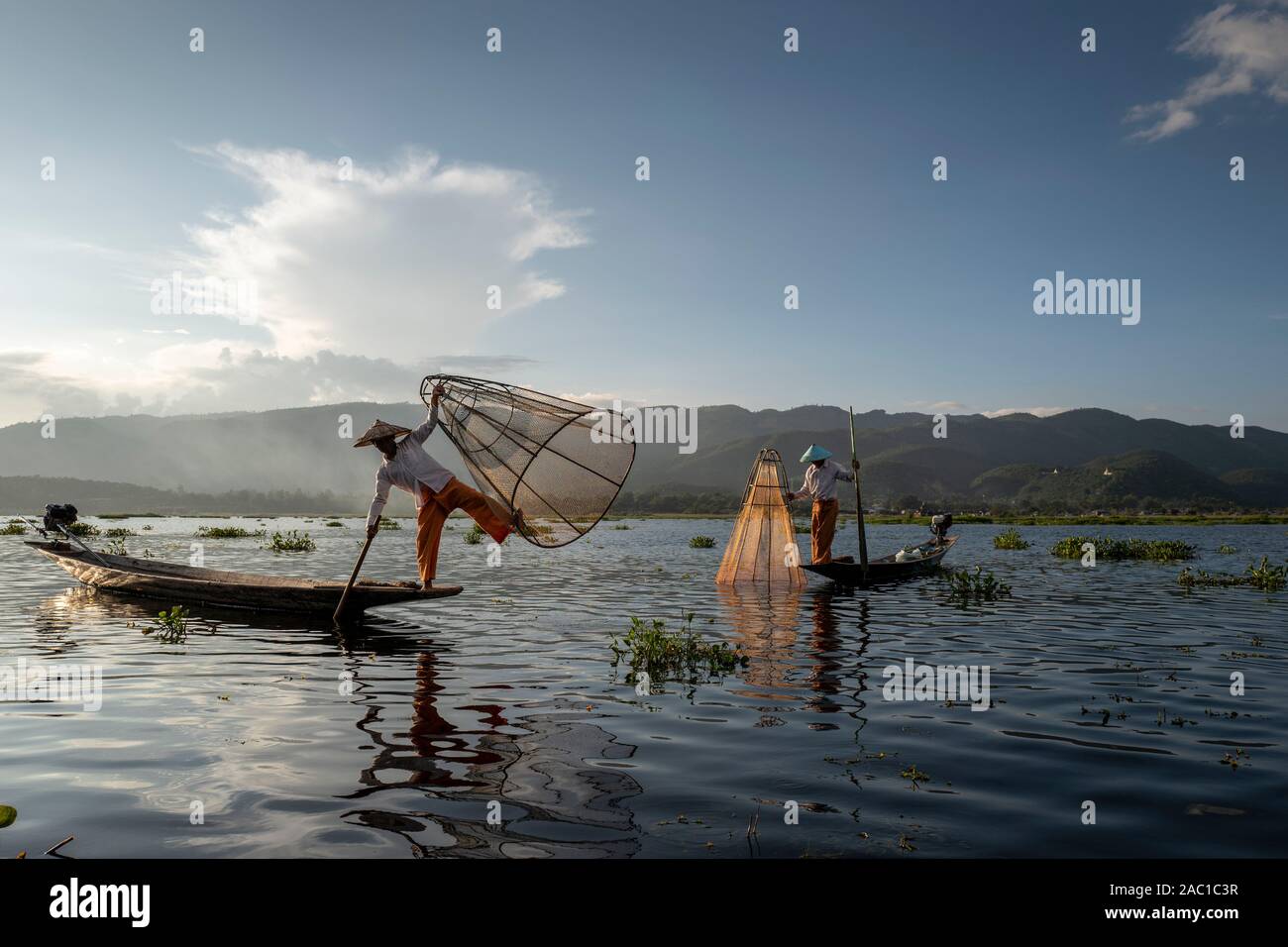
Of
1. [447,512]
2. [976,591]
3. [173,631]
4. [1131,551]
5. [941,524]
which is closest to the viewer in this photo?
[173,631]

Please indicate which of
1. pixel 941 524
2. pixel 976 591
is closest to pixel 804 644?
pixel 976 591

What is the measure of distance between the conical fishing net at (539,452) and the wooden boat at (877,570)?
9492 mm

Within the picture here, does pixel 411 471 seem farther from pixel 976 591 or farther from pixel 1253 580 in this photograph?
pixel 1253 580

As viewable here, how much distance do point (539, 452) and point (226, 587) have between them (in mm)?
9014

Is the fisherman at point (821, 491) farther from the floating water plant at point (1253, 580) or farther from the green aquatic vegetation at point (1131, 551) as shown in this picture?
the green aquatic vegetation at point (1131, 551)

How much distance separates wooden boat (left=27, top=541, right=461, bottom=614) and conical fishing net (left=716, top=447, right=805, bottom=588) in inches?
380

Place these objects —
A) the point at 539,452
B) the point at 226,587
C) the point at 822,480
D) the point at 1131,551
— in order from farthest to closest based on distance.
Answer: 1. the point at 1131,551
2. the point at 822,480
3. the point at 226,587
4. the point at 539,452

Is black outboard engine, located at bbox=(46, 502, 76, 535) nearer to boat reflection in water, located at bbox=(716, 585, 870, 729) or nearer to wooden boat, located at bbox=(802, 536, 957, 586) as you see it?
boat reflection in water, located at bbox=(716, 585, 870, 729)

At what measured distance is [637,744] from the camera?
8398mm

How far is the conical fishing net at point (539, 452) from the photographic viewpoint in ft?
46.2

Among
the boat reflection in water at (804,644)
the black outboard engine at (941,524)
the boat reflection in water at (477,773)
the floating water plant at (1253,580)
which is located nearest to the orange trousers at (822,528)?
the boat reflection in water at (804,644)
